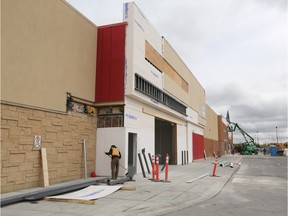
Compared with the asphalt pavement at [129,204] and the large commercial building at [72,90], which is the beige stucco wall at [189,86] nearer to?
the large commercial building at [72,90]

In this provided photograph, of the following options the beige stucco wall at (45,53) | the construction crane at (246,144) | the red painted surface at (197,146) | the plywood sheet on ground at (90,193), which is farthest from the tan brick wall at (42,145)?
the construction crane at (246,144)

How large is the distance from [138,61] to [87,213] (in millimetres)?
11053

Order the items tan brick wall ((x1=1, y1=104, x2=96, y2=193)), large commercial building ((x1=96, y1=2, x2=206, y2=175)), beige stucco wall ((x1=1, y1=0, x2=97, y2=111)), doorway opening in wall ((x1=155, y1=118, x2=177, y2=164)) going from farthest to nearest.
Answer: doorway opening in wall ((x1=155, y1=118, x2=177, y2=164)) → large commercial building ((x1=96, y1=2, x2=206, y2=175)) → beige stucco wall ((x1=1, y1=0, x2=97, y2=111)) → tan brick wall ((x1=1, y1=104, x2=96, y2=193))

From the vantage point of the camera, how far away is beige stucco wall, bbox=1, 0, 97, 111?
1048 centimetres

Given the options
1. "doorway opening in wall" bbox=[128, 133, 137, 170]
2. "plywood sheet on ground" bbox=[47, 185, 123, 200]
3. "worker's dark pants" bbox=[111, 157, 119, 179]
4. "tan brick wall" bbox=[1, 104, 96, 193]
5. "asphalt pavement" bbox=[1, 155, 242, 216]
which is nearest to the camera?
"asphalt pavement" bbox=[1, 155, 242, 216]

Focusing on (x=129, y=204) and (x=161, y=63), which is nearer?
(x=129, y=204)

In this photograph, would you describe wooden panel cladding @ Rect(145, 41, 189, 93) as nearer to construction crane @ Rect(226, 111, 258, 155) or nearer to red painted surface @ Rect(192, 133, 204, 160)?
red painted surface @ Rect(192, 133, 204, 160)

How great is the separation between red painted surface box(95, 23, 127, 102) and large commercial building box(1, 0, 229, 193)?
6cm

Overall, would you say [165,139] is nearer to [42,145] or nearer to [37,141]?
[42,145]

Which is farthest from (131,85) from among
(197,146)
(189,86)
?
(197,146)

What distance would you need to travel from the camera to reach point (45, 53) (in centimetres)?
1228

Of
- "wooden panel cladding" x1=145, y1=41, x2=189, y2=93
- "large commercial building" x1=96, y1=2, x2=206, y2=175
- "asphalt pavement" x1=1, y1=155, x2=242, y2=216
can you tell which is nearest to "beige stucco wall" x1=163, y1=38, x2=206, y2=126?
"wooden panel cladding" x1=145, y1=41, x2=189, y2=93

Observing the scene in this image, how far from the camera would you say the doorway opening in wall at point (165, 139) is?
26531 millimetres

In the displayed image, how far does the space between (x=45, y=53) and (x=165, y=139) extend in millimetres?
17062
